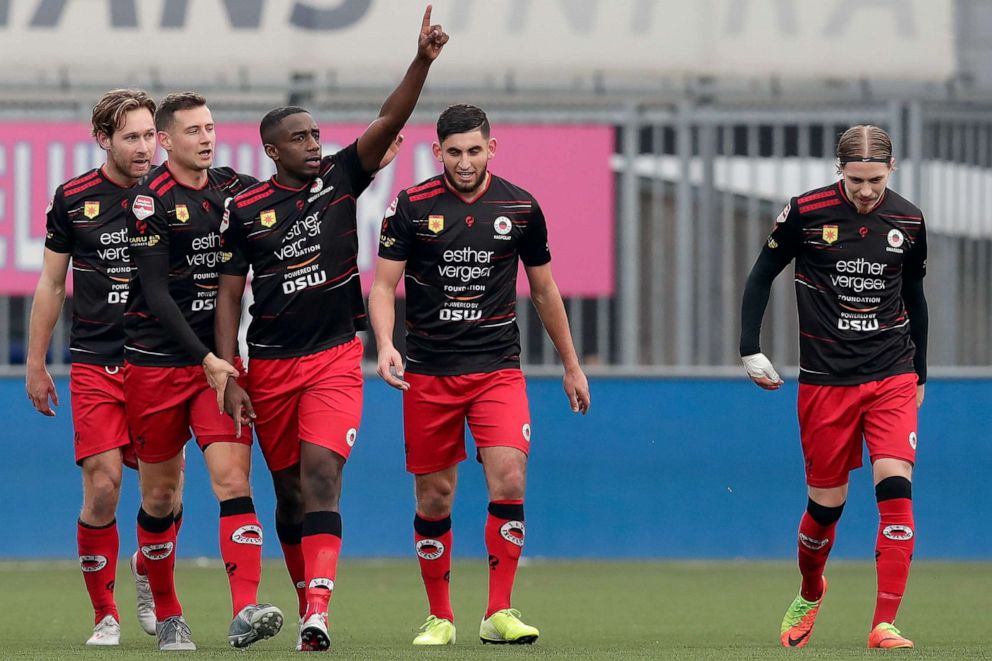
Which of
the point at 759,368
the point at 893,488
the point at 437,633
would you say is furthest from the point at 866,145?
the point at 437,633

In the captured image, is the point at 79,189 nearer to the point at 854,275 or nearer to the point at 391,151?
the point at 391,151

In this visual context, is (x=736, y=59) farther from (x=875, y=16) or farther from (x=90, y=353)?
(x=90, y=353)

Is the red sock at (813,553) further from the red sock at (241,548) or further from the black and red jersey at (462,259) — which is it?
the red sock at (241,548)

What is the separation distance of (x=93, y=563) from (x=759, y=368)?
9.44 ft

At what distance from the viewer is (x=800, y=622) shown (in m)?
7.74

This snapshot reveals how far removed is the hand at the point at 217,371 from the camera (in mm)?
6898

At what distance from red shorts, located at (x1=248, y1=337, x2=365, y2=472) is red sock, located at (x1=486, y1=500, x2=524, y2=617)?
721mm

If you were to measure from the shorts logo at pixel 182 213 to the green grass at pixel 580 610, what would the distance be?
1.62m

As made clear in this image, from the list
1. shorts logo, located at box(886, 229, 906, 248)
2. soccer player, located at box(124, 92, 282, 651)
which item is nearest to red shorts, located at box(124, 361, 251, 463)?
soccer player, located at box(124, 92, 282, 651)

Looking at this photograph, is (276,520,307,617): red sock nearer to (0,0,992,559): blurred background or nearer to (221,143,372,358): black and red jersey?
(221,143,372,358): black and red jersey

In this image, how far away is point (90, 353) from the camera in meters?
7.98

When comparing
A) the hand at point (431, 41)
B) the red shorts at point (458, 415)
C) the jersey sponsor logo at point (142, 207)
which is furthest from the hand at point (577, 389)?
the jersey sponsor logo at point (142, 207)

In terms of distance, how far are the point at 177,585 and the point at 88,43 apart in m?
4.64

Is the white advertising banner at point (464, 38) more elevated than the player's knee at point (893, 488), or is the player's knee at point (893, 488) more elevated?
the white advertising banner at point (464, 38)
